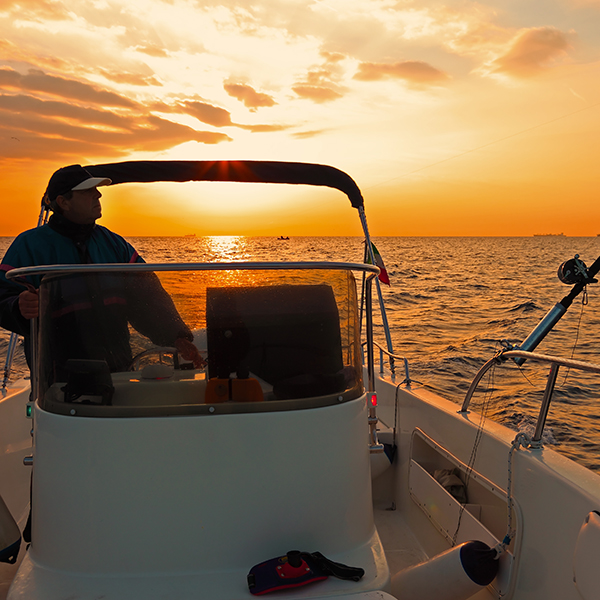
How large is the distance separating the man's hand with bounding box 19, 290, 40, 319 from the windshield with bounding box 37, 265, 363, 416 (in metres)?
0.09

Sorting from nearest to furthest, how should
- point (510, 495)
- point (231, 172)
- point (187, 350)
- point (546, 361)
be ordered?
point (187, 350)
point (546, 361)
point (510, 495)
point (231, 172)

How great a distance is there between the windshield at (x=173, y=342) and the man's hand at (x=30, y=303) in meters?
0.09

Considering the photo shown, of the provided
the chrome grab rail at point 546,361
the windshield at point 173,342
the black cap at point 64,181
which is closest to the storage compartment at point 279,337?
the windshield at point 173,342

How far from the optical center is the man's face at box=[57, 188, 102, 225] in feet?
8.96

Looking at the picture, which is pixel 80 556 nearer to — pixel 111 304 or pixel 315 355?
pixel 111 304

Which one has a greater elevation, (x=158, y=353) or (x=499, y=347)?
(x=158, y=353)

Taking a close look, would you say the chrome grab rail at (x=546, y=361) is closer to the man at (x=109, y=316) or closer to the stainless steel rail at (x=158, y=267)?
the stainless steel rail at (x=158, y=267)

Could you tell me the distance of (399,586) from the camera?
2.33 meters

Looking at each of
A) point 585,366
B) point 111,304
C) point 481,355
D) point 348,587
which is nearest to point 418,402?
point 585,366

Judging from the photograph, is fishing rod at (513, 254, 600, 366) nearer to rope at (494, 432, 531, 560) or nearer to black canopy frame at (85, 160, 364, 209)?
rope at (494, 432, 531, 560)

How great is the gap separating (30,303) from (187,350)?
69 centimetres

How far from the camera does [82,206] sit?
2748mm

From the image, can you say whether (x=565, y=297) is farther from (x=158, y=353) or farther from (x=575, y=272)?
(x=158, y=353)

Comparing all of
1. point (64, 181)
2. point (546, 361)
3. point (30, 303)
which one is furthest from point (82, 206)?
point (546, 361)
